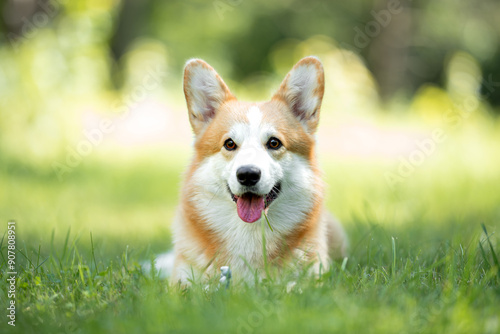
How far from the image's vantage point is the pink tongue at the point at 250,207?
3.07 meters

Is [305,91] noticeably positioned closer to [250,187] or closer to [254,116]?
[254,116]

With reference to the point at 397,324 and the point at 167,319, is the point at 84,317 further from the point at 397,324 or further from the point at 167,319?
the point at 397,324

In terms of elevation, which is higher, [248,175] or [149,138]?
[248,175]

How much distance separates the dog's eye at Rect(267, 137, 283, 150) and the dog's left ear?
0.39 meters

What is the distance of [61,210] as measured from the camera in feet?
17.5

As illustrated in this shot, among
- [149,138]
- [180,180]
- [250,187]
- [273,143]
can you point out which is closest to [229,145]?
[273,143]

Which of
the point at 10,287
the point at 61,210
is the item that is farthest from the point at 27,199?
the point at 10,287

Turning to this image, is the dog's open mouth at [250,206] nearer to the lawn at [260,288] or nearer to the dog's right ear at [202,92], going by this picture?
the lawn at [260,288]

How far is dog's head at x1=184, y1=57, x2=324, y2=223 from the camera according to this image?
9.89ft

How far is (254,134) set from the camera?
3.19m

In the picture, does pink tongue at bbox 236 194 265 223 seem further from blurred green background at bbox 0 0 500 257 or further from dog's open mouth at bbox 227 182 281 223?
blurred green background at bbox 0 0 500 257

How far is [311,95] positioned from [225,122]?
639 millimetres

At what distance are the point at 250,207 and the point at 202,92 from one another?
3.06 ft

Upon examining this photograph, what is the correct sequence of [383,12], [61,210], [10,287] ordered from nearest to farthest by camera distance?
[10,287] < [61,210] < [383,12]
